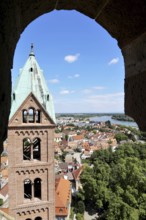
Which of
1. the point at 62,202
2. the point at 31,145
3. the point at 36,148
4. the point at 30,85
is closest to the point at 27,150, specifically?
the point at 36,148

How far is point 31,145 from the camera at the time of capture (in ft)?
41.7

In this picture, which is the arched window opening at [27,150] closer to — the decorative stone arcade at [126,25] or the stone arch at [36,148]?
the stone arch at [36,148]

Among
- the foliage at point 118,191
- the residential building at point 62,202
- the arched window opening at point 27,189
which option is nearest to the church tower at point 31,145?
the arched window opening at point 27,189

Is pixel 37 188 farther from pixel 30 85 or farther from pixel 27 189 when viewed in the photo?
pixel 30 85

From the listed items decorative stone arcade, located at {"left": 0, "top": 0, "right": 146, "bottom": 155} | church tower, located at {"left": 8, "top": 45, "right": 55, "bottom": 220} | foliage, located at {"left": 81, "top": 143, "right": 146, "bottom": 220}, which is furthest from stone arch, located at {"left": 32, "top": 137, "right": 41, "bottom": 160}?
decorative stone arcade, located at {"left": 0, "top": 0, "right": 146, "bottom": 155}

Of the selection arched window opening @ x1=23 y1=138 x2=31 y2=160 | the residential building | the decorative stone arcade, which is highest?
the decorative stone arcade

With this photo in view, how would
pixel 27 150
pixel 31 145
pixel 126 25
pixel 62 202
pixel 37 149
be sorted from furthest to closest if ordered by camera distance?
pixel 62 202, pixel 37 149, pixel 27 150, pixel 31 145, pixel 126 25

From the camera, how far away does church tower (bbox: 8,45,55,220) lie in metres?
12.3

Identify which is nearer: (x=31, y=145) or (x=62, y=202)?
(x=31, y=145)

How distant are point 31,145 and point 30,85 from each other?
2943 mm

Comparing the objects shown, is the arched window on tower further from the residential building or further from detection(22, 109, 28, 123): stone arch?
the residential building

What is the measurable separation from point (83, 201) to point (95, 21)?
32.5 metres

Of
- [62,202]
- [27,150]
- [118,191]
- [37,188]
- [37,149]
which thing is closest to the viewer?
[37,188]

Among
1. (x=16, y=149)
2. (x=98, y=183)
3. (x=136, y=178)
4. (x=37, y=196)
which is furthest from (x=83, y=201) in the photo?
(x=16, y=149)
